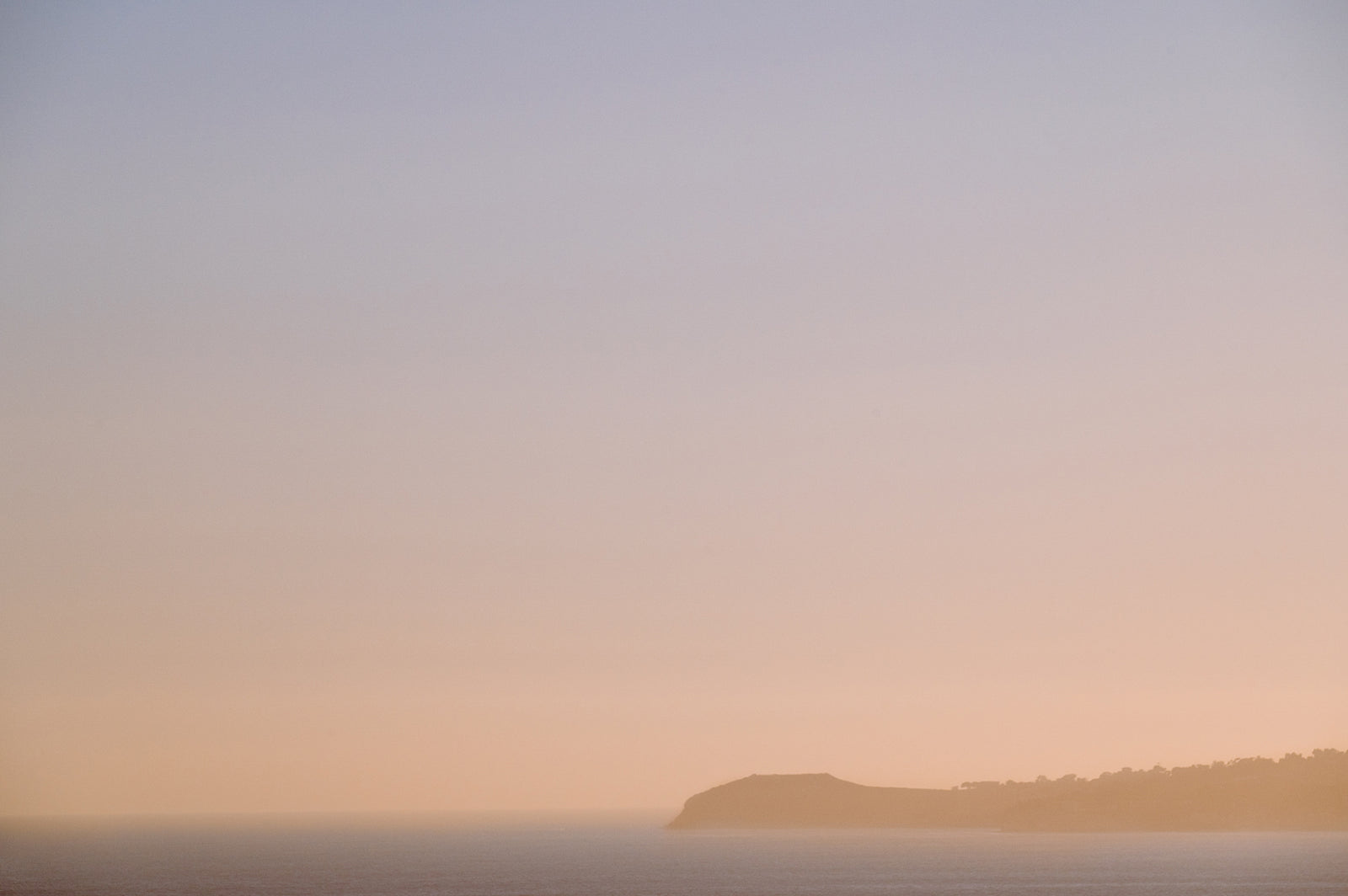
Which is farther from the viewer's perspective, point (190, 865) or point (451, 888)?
point (190, 865)

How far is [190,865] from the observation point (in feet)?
579

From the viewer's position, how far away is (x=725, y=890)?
127625 mm

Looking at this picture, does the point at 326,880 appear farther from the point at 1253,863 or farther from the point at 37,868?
the point at 1253,863

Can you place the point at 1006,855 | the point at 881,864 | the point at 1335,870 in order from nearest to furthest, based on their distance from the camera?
the point at 1335,870 → the point at 881,864 → the point at 1006,855

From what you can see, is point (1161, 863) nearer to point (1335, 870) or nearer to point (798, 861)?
point (1335, 870)

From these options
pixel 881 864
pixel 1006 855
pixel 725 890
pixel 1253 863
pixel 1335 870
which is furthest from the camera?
pixel 1006 855

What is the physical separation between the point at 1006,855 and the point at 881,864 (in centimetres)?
2262

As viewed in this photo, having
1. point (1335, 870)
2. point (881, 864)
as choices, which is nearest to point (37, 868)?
point (881, 864)

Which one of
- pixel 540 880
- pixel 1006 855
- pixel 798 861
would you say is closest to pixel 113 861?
pixel 540 880

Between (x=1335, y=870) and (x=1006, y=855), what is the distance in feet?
159

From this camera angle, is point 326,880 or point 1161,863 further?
point 1161,863

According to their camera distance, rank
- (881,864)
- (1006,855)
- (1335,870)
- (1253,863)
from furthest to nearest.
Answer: (1006,855) < (881,864) < (1253,863) < (1335,870)

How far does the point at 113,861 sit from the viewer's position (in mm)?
187125

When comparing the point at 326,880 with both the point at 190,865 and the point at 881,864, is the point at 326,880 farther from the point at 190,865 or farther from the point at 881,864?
the point at 881,864
